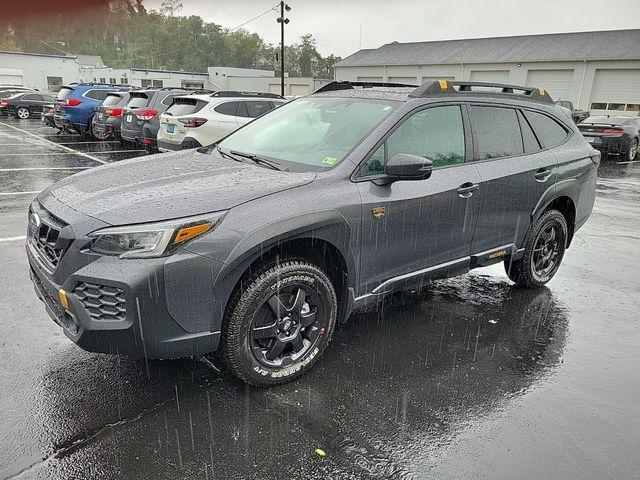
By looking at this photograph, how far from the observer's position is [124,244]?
2.55m

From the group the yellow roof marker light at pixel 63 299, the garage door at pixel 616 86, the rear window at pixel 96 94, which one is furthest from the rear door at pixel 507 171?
the garage door at pixel 616 86

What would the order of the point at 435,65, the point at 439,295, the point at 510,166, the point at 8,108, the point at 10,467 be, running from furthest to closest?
the point at 435,65 → the point at 8,108 → the point at 439,295 → the point at 510,166 → the point at 10,467

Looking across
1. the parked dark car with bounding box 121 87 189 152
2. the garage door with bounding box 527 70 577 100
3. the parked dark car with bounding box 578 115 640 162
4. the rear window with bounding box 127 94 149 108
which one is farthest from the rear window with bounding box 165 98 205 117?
the garage door with bounding box 527 70 577 100

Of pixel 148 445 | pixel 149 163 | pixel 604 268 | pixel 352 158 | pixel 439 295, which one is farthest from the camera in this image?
pixel 604 268

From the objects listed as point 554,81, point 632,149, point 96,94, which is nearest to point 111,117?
point 96,94

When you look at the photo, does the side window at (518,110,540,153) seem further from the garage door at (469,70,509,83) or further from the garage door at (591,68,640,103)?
A: the garage door at (469,70,509,83)

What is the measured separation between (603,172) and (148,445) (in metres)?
14.2

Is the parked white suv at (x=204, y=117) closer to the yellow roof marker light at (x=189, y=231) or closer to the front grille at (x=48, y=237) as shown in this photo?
the front grille at (x=48, y=237)

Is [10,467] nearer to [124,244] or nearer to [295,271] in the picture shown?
[124,244]

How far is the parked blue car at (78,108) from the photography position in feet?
57.4

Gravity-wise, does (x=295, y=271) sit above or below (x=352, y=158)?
below

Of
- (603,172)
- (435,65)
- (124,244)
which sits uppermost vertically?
(435,65)

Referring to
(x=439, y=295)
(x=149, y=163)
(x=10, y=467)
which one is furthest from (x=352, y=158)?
(x=10, y=467)

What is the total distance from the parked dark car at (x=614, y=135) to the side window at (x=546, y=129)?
41.1ft
